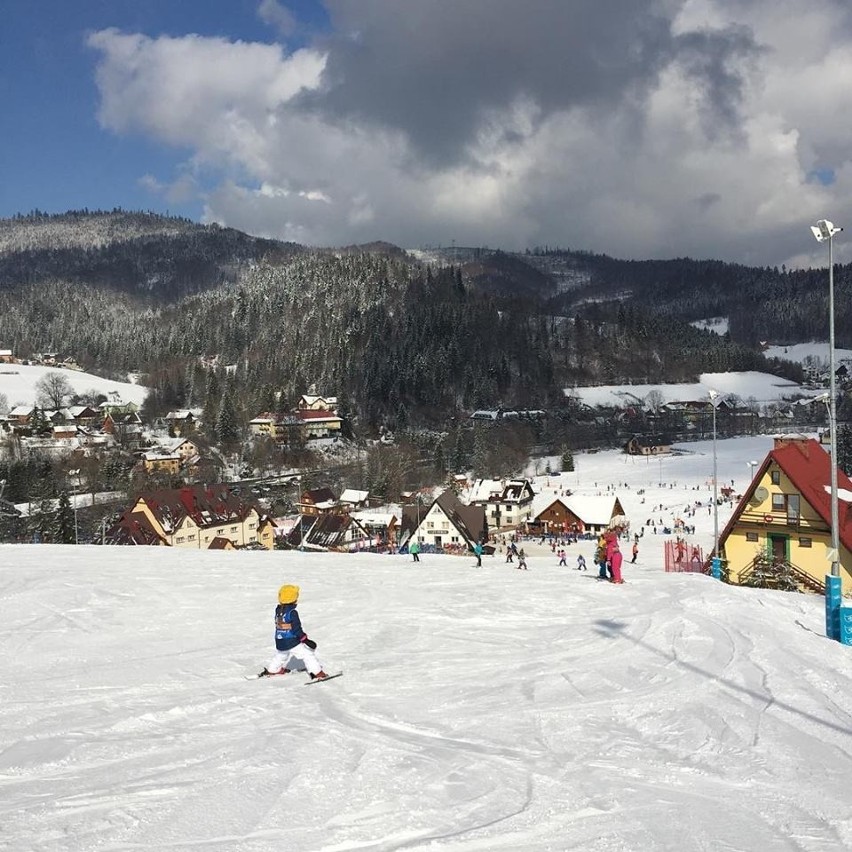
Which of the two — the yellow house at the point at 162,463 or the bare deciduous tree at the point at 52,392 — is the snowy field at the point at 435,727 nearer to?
the yellow house at the point at 162,463

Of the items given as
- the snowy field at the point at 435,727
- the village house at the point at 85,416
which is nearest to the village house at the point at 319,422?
the village house at the point at 85,416

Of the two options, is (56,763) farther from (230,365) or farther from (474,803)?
(230,365)

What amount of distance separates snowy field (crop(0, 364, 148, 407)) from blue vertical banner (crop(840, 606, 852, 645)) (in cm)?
14072

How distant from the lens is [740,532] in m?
24.2

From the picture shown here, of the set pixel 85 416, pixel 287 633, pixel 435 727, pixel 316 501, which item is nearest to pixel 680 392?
pixel 316 501

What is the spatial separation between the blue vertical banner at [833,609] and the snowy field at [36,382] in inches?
5527

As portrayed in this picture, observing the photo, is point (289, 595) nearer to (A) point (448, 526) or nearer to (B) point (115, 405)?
(A) point (448, 526)

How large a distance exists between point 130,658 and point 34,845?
5139 mm

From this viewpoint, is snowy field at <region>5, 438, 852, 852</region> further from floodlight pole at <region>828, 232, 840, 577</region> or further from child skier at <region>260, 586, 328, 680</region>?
floodlight pole at <region>828, 232, 840, 577</region>

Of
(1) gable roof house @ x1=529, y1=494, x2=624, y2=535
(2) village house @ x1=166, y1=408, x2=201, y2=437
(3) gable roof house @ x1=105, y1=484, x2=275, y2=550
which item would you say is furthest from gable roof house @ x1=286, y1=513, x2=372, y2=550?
(2) village house @ x1=166, y1=408, x2=201, y2=437

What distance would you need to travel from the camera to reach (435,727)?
237 inches

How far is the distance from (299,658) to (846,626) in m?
7.79

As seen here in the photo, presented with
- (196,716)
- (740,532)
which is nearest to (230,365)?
(740,532)

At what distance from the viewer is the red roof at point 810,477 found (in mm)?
22031
